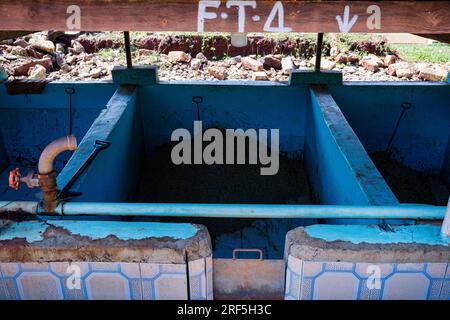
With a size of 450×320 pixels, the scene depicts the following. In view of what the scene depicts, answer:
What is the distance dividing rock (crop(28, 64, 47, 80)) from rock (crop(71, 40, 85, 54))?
2.76 m

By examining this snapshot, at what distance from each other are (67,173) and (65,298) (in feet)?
3.67

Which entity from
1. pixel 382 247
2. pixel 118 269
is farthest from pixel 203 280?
pixel 382 247

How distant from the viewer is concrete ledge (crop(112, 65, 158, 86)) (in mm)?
4996

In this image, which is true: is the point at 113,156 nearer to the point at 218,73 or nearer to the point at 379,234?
the point at 379,234

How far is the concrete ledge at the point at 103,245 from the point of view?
6.26 ft

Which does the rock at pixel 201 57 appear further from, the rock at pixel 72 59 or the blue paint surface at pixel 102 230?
the blue paint surface at pixel 102 230

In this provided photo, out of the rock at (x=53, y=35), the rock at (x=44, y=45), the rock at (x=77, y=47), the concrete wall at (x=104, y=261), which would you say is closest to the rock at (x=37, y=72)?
the rock at (x=44, y=45)

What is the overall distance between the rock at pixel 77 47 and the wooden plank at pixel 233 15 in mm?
12845

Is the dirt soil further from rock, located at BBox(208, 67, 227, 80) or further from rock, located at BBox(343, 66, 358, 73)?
rock, located at BBox(343, 66, 358, 73)

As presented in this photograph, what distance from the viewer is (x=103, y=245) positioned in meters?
1.91

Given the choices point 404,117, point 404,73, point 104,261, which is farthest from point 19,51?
point 104,261

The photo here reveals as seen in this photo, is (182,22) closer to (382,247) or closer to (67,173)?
(382,247)

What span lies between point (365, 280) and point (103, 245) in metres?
1.13

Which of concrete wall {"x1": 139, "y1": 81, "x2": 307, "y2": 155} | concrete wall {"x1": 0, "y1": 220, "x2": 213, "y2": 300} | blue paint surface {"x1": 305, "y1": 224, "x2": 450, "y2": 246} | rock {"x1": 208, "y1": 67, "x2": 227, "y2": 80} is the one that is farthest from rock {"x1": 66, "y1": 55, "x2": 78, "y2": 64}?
blue paint surface {"x1": 305, "y1": 224, "x2": 450, "y2": 246}
